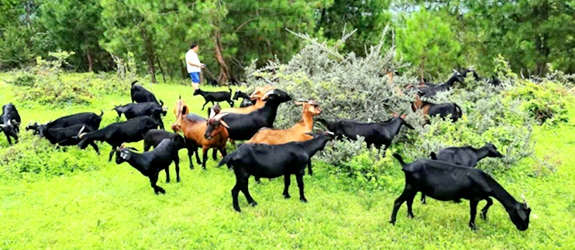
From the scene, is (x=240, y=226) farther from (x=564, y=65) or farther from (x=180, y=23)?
(x=564, y=65)

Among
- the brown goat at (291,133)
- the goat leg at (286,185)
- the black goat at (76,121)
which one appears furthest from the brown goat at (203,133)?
the black goat at (76,121)

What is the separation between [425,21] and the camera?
1903 centimetres

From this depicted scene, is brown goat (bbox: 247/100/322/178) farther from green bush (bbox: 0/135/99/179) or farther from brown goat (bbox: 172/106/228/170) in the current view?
green bush (bbox: 0/135/99/179)

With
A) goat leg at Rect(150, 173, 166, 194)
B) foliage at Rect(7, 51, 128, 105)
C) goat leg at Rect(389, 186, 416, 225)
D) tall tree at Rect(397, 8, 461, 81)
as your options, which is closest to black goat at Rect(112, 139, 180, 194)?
goat leg at Rect(150, 173, 166, 194)

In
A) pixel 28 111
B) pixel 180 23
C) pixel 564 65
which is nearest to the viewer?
pixel 28 111

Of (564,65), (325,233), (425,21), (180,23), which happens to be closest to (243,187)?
(325,233)

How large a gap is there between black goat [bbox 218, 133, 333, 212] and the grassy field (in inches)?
15.3

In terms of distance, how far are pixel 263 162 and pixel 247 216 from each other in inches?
29.6

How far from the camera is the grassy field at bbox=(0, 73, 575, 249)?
17.7ft

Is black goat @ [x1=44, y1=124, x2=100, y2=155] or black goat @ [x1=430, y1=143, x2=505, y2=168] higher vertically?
black goat @ [x1=430, y1=143, x2=505, y2=168]

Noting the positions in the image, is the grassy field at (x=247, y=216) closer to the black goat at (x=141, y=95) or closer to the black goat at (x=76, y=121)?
the black goat at (x=76, y=121)

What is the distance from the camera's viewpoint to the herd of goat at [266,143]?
18.1ft

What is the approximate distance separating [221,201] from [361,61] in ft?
14.7

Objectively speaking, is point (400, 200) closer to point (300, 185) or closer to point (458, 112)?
point (300, 185)
